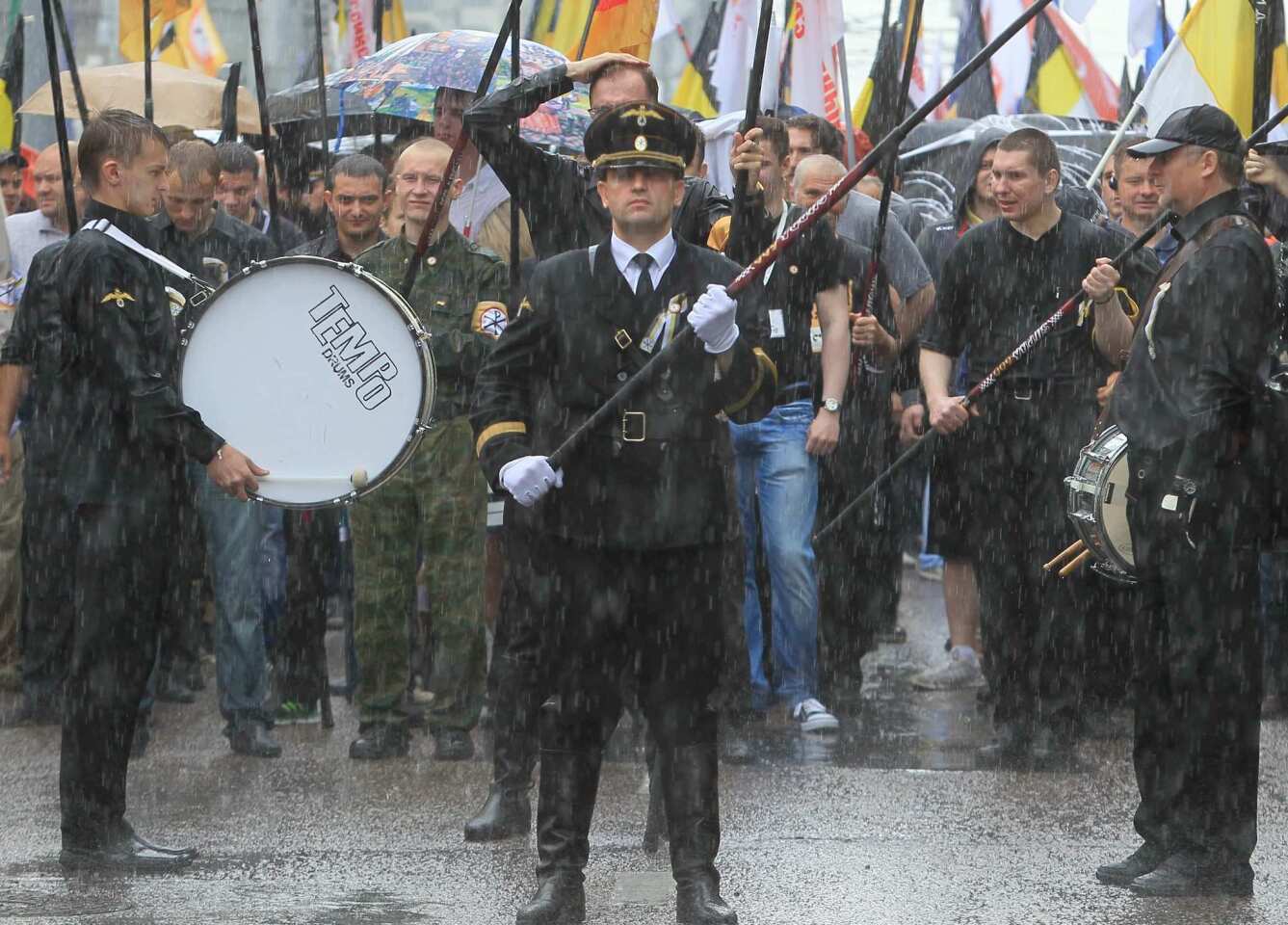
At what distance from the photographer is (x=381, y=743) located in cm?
817

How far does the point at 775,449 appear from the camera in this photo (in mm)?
8812

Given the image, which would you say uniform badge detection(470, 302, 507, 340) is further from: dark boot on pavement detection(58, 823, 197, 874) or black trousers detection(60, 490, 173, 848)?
dark boot on pavement detection(58, 823, 197, 874)

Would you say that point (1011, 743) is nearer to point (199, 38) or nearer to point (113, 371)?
point (113, 371)

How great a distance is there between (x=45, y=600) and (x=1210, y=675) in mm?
5223

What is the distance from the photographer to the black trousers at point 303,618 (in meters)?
8.88

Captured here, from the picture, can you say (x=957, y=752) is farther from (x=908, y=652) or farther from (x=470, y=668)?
(x=908, y=652)

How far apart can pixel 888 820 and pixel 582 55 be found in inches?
170

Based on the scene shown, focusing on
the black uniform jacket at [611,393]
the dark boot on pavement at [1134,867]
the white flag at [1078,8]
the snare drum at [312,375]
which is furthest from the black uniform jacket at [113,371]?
the white flag at [1078,8]

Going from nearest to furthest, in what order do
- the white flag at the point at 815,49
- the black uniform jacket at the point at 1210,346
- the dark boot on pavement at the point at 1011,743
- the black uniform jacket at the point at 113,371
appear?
1. the black uniform jacket at the point at 1210,346
2. the black uniform jacket at the point at 113,371
3. the dark boot on pavement at the point at 1011,743
4. the white flag at the point at 815,49

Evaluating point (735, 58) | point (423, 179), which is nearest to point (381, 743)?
point (423, 179)

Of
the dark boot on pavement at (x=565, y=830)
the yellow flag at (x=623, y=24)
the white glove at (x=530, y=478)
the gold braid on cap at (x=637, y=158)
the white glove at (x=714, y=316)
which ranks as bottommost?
the dark boot on pavement at (x=565, y=830)

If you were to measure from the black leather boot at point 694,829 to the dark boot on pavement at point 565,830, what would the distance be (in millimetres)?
231

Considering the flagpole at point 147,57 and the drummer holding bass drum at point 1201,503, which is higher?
the flagpole at point 147,57

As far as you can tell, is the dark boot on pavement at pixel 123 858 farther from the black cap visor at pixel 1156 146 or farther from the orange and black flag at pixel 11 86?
the orange and black flag at pixel 11 86
